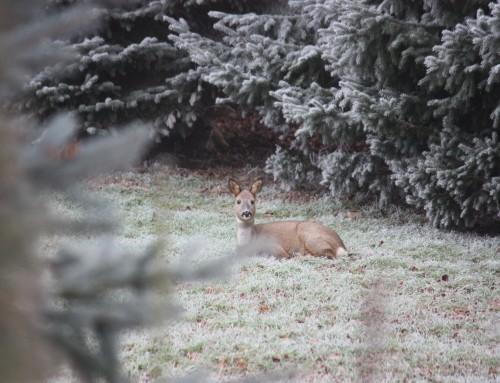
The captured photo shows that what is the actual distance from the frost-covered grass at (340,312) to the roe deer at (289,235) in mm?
237

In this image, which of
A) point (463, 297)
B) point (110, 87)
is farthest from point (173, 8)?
point (463, 297)

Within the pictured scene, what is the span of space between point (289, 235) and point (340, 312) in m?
2.71

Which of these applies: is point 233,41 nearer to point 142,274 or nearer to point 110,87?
point 110,87

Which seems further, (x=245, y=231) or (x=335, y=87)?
(x=335, y=87)

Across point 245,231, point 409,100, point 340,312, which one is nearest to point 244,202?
point 245,231

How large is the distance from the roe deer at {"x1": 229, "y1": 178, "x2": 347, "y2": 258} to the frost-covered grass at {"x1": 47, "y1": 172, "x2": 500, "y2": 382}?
9.3 inches

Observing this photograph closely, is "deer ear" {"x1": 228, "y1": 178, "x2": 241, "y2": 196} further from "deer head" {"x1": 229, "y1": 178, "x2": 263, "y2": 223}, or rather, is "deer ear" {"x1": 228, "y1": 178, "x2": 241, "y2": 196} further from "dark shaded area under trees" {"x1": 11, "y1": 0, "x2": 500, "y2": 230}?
"dark shaded area under trees" {"x1": 11, "y1": 0, "x2": 500, "y2": 230}

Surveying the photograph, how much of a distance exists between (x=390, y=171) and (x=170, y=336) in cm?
727

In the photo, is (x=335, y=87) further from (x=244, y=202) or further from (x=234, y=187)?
(x=244, y=202)

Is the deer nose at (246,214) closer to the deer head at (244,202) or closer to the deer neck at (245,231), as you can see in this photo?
the deer head at (244,202)

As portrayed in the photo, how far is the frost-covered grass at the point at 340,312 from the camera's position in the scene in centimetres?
462

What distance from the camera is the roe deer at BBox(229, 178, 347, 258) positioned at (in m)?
8.46

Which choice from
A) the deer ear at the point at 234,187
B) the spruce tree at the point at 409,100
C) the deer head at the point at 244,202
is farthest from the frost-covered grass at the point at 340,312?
the spruce tree at the point at 409,100

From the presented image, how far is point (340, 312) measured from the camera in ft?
20.0
